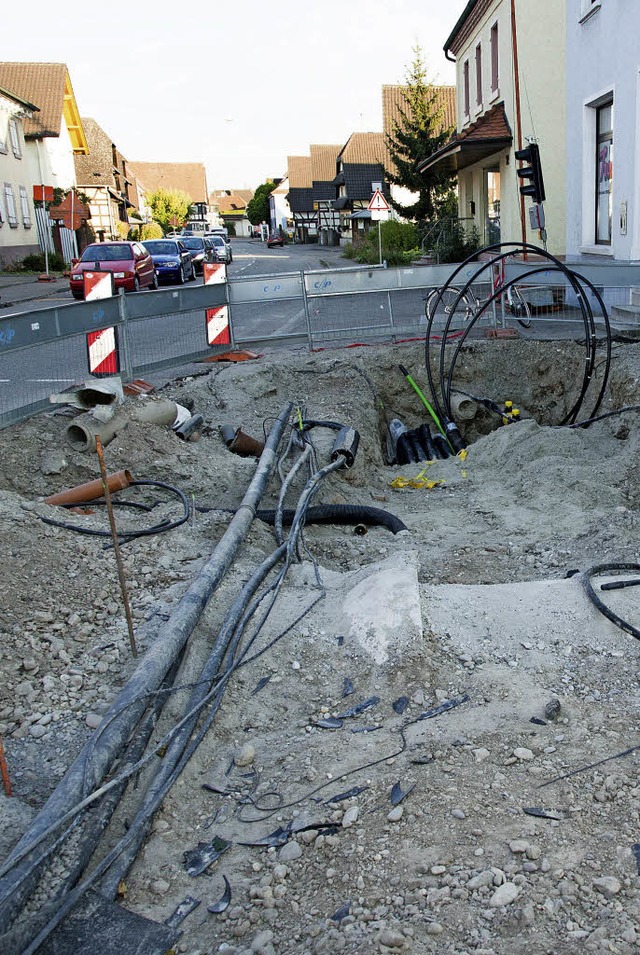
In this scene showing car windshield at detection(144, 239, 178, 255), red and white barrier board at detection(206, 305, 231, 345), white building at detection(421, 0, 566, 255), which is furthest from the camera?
car windshield at detection(144, 239, 178, 255)

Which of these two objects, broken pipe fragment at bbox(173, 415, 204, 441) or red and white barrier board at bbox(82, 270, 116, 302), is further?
red and white barrier board at bbox(82, 270, 116, 302)

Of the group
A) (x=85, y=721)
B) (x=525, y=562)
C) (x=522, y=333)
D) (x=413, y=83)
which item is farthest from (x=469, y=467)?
(x=413, y=83)

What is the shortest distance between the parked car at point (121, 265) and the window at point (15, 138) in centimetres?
1784

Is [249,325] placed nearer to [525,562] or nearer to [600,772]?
[525,562]

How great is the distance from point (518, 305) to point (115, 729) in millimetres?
12395

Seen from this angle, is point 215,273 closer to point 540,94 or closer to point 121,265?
point 121,265

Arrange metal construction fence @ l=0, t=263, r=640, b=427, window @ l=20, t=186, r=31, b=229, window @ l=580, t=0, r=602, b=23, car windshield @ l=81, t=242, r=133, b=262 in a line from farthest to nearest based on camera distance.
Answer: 1. window @ l=20, t=186, r=31, b=229
2. car windshield @ l=81, t=242, r=133, b=262
3. window @ l=580, t=0, r=602, b=23
4. metal construction fence @ l=0, t=263, r=640, b=427

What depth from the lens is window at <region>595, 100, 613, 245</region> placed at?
622 inches

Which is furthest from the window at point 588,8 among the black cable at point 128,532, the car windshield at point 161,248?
the car windshield at point 161,248

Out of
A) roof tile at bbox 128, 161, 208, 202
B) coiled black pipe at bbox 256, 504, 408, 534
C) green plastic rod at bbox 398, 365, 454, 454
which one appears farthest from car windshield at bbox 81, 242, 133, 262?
roof tile at bbox 128, 161, 208, 202

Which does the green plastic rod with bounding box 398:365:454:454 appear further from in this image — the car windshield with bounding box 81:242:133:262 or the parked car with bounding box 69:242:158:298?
the car windshield with bounding box 81:242:133:262

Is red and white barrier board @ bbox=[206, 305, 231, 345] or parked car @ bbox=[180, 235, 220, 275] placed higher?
parked car @ bbox=[180, 235, 220, 275]

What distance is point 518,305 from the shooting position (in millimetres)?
14555

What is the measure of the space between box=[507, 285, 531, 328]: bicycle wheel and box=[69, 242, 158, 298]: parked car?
1289 centimetres
